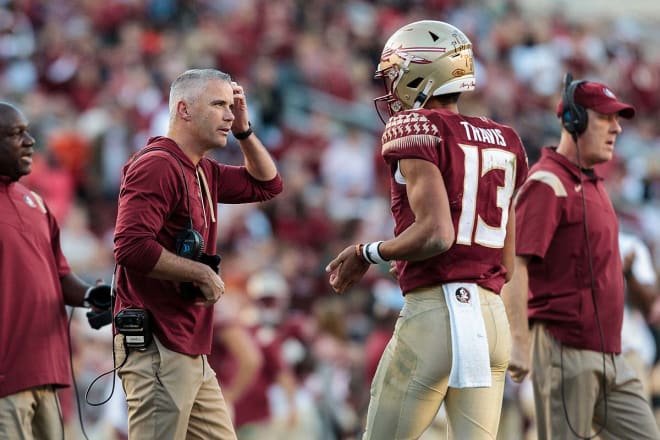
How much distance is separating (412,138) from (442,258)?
533 mm

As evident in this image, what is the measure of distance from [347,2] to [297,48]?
2.52 m

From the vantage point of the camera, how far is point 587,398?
7.02 m

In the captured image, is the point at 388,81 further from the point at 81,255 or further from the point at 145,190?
the point at 81,255

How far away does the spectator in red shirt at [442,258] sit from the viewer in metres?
5.52

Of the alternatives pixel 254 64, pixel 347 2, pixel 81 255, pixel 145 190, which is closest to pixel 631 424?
pixel 145 190

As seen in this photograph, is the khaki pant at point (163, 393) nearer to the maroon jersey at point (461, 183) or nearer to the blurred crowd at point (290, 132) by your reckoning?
the maroon jersey at point (461, 183)

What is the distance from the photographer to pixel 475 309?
560 centimetres

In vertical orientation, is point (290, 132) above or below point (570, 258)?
below

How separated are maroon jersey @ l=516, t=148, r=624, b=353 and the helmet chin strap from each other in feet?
4.76

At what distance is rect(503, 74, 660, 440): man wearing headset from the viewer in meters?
7.00

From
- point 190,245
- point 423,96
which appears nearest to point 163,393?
point 190,245

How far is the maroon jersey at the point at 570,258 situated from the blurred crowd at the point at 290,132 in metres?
4.11

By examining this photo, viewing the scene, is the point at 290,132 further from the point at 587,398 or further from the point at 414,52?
the point at 414,52

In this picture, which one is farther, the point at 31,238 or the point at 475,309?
the point at 31,238
